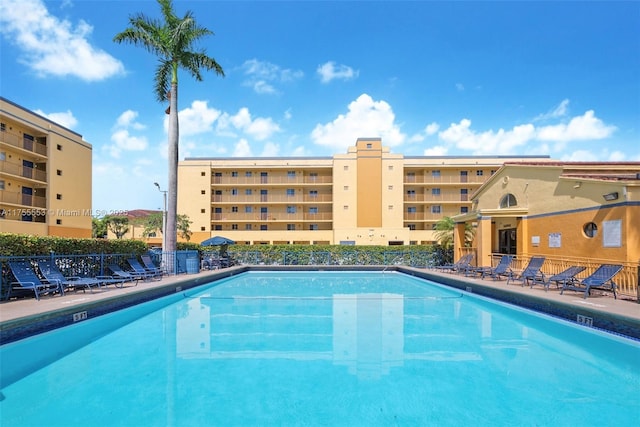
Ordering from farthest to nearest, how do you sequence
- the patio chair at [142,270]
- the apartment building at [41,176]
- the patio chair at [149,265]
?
the apartment building at [41,176]
the patio chair at [149,265]
the patio chair at [142,270]

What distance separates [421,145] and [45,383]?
4600 centimetres

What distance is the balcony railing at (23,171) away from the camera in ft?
83.8

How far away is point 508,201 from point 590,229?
5.57 metres

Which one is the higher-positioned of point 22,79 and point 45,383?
point 22,79

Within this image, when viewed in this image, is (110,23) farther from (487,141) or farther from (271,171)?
(487,141)

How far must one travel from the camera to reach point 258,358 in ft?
19.9

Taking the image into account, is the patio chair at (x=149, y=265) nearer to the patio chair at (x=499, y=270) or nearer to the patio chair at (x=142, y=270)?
the patio chair at (x=142, y=270)

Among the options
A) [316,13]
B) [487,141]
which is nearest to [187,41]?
[316,13]

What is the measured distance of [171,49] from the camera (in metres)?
17.9

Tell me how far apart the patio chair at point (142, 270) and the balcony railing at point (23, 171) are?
1854 centimetres

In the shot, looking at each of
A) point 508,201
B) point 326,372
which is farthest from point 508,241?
point 326,372

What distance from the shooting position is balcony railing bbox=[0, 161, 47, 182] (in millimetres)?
25547

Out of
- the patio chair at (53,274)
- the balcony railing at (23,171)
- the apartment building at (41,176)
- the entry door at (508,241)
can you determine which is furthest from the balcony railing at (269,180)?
the patio chair at (53,274)

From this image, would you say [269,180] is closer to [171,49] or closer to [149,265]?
[171,49]
